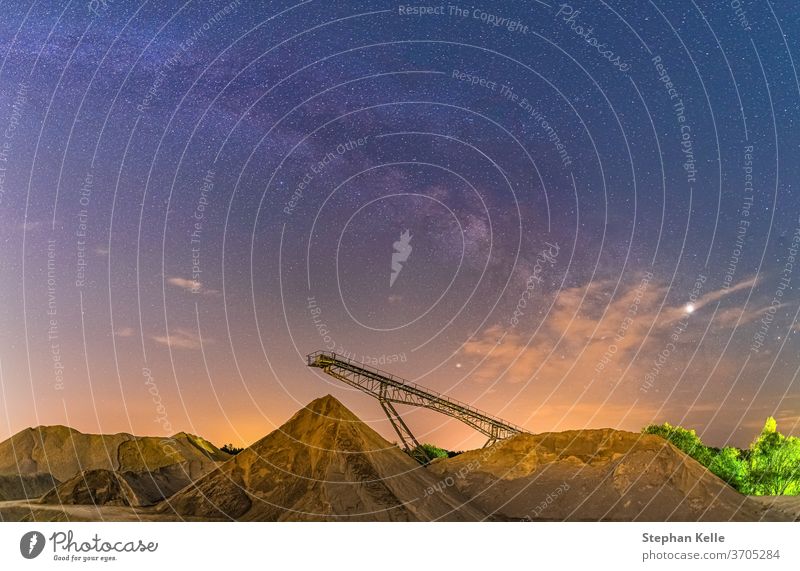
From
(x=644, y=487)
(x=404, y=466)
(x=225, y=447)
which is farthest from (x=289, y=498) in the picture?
(x=225, y=447)

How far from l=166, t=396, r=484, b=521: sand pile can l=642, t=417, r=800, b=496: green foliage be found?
53.7 ft

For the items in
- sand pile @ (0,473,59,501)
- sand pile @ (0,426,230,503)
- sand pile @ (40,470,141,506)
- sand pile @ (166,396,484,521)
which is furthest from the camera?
sand pile @ (0,473,59,501)

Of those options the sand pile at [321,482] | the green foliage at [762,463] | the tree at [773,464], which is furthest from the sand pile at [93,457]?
the tree at [773,464]

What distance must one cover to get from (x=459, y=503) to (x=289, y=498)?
20.0ft

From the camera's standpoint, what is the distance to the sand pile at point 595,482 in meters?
22.7

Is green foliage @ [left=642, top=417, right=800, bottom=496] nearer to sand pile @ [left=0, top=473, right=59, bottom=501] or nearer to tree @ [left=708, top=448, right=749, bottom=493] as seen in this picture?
tree @ [left=708, top=448, right=749, bottom=493]

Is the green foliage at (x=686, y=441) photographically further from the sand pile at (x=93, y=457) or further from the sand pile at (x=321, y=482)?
the sand pile at (x=93, y=457)

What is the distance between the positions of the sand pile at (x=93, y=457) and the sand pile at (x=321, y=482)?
391 inches

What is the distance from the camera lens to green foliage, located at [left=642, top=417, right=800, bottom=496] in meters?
33.2

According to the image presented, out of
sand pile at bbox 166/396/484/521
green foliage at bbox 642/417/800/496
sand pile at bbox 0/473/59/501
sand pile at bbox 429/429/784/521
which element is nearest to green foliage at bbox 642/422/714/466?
green foliage at bbox 642/417/800/496

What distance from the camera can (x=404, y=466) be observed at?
78.7 feet

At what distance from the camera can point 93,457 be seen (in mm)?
40500
